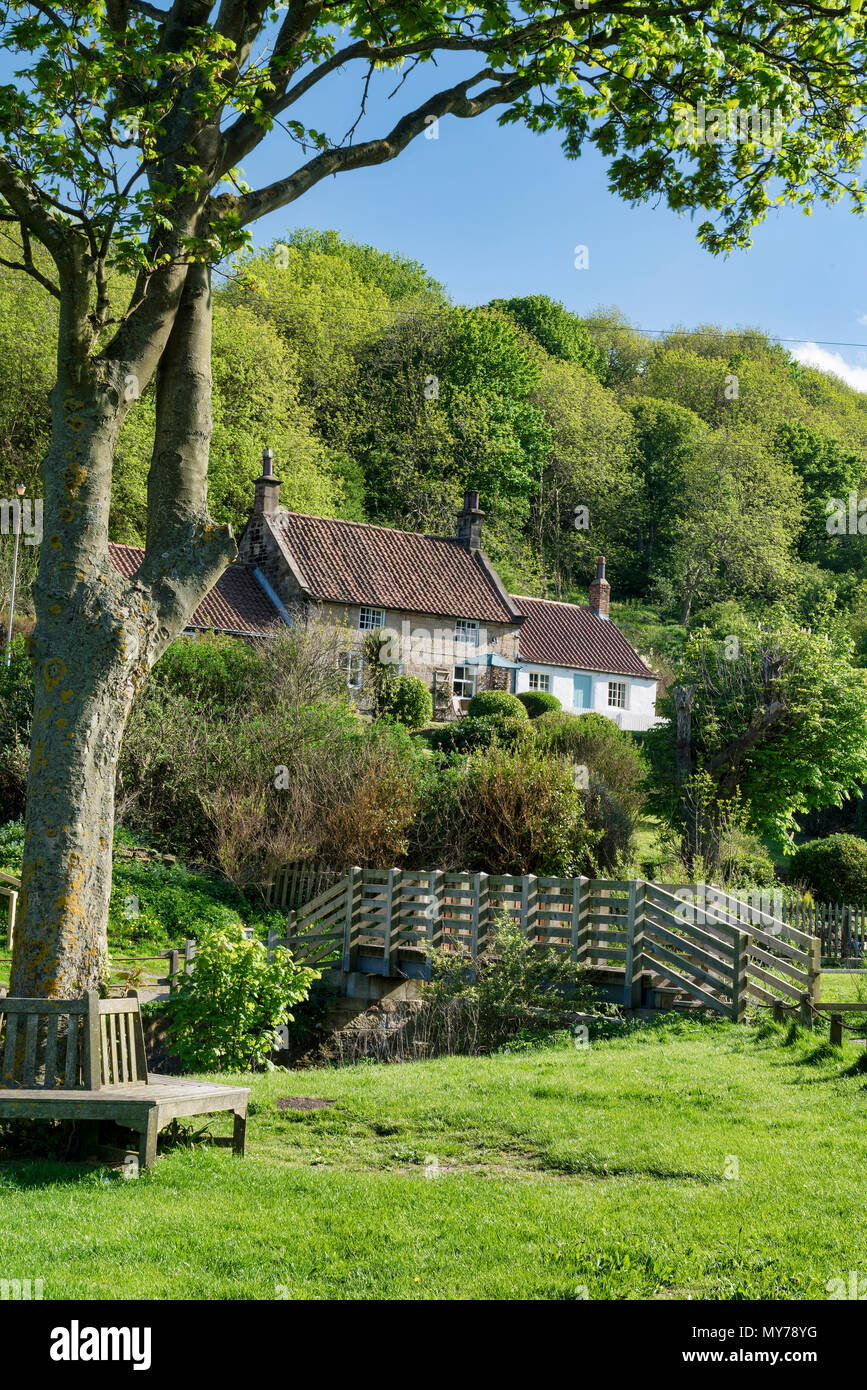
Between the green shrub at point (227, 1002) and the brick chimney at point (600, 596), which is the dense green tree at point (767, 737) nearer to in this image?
the green shrub at point (227, 1002)

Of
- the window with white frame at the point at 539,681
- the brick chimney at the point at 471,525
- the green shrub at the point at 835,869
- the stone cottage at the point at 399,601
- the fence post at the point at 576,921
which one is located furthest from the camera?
the window with white frame at the point at 539,681

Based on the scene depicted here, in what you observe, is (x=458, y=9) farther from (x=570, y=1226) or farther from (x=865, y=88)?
(x=570, y=1226)

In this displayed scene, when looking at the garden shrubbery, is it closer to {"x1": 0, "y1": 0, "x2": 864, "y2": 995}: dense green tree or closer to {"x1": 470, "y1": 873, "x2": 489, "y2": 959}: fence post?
{"x1": 470, "y1": 873, "x2": 489, "y2": 959}: fence post

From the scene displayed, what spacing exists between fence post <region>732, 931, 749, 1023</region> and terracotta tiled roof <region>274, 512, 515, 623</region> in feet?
74.1

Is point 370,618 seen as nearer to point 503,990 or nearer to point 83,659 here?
point 503,990

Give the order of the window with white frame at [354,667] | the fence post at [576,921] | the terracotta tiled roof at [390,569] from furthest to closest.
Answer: the terracotta tiled roof at [390,569] < the window with white frame at [354,667] < the fence post at [576,921]

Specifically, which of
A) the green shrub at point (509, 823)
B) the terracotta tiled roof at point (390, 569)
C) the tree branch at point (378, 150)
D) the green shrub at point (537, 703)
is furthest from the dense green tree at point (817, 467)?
the tree branch at point (378, 150)

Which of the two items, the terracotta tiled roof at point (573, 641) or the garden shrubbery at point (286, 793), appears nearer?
the garden shrubbery at point (286, 793)

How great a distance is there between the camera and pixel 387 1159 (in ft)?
26.2

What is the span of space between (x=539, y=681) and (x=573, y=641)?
120 inches

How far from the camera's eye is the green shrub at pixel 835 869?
2444 cm

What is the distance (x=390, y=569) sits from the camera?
1497 inches

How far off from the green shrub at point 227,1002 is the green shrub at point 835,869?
17.2 meters
